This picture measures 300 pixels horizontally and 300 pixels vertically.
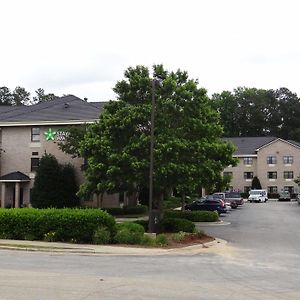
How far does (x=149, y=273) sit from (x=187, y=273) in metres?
0.98

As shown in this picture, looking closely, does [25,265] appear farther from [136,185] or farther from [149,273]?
[136,185]

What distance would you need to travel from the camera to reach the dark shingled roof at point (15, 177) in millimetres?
46653

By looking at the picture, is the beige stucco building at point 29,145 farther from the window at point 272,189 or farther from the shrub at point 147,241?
the window at point 272,189

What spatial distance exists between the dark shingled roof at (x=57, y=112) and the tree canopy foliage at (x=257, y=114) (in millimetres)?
82206

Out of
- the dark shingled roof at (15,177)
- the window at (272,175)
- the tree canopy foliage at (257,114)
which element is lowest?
the dark shingled roof at (15,177)

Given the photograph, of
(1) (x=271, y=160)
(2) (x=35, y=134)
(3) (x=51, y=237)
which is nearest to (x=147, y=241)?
(3) (x=51, y=237)

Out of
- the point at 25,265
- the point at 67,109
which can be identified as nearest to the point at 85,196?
the point at 25,265

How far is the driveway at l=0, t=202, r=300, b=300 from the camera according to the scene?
9.95 metres

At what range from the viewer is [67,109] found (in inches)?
1950

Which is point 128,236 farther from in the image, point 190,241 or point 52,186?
point 52,186

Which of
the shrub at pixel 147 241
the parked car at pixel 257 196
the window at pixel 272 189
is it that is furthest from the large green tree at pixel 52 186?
the window at pixel 272 189

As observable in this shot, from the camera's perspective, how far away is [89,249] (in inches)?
746

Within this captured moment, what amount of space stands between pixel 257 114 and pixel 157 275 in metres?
123

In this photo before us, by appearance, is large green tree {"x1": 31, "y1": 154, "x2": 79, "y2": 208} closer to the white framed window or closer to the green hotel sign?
the green hotel sign
